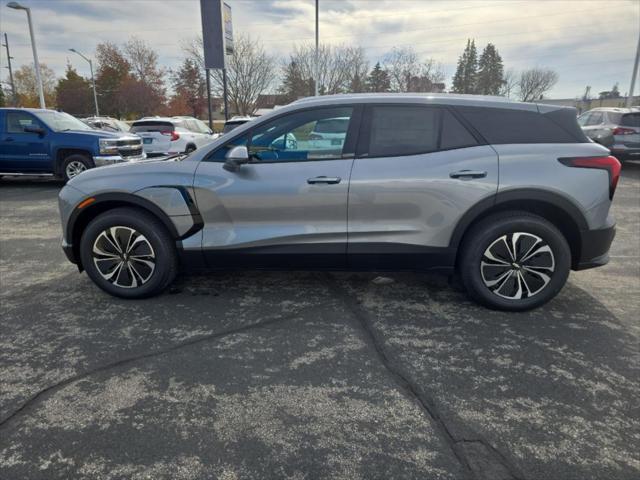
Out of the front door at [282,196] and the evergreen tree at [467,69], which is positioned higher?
the evergreen tree at [467,69]

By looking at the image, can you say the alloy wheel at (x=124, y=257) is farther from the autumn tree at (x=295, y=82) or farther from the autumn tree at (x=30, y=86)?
the autumn tree at (x=30, y=86)

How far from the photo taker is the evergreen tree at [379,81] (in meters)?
45.2

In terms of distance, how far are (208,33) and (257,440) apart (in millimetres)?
17079

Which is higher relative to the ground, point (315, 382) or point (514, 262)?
point (514, 262)

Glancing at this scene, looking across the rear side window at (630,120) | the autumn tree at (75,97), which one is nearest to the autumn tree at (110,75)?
the autumn tree at (75,97)

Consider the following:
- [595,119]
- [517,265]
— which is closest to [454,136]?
[517,265]

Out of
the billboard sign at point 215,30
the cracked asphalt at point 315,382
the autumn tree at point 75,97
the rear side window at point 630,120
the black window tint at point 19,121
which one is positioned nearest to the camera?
the cracked asphalt at point 315,382

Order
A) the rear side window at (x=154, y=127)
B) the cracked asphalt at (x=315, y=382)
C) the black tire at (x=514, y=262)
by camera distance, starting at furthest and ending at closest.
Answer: the rear side window at (x=154, y=127) → the black tire at (x=514, y=262) → the cracked asphalt at (x=315, y=382)

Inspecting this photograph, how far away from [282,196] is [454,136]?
1.47m

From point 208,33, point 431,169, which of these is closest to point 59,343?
point 431,169

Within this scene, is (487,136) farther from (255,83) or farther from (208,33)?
(255,83)

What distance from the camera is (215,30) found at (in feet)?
53.7

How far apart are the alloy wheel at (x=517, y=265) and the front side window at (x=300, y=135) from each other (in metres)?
1.58

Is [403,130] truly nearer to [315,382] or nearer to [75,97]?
[315,382]
